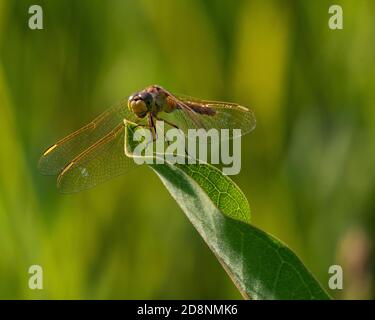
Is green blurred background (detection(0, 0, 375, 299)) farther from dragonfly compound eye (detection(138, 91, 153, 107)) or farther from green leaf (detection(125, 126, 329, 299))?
green leaf (detection(125, 126, 329, 299))

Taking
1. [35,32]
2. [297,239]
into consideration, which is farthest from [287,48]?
[35,32]

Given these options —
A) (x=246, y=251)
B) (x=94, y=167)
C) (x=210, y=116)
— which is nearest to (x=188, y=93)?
(x=210, y=116)

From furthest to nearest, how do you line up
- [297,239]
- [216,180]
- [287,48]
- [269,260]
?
[287,48] < [297,239] < [216,180] < [269,260]

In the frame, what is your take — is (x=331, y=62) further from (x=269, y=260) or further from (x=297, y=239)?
(x=269, y=260)

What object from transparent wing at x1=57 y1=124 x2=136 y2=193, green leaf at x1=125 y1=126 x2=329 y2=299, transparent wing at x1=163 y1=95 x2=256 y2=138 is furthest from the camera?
transparent wing at x1=163 y1=95 x2=256 y2=138

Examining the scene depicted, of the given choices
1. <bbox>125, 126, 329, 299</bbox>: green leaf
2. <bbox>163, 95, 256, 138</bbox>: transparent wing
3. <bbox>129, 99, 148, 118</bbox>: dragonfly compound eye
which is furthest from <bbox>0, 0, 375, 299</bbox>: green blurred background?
<bbox>125, 126, 329, 299</bbox>: green leaf

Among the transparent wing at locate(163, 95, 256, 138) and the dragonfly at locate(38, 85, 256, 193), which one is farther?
the transparent wing at locate(163, 95, 256, 138)

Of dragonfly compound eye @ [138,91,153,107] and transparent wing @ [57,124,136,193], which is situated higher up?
dragonfly compound eye @ [138,91,153,107]

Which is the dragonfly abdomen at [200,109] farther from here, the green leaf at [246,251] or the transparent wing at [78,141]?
the green leaf at [246,251]
